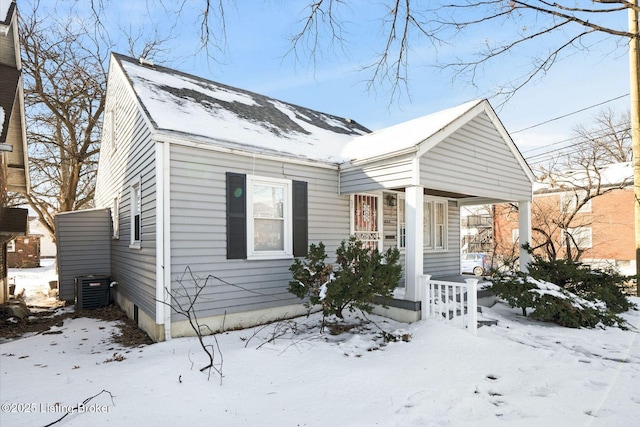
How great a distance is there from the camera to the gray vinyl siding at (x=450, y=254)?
10758 mm

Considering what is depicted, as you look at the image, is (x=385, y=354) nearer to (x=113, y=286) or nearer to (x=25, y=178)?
(x=113, y=286)

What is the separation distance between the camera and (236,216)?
21.9 feet

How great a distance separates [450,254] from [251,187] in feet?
23.6

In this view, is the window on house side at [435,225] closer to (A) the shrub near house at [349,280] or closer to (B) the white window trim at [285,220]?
(A) the shrub near house at [349,280]

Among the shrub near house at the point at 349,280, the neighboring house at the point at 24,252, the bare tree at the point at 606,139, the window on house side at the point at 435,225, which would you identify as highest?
the bare tree at the point at 606,139

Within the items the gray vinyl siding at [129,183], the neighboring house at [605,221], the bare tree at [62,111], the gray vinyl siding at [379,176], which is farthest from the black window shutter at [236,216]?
the neighboring house at [605,221]

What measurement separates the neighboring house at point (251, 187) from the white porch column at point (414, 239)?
21 mm

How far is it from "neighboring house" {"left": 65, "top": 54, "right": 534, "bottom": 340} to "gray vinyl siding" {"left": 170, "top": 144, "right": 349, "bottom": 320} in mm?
19

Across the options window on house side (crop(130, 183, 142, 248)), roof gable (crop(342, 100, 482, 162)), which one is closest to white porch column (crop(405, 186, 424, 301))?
roof gable (crop(342, 100, 482, 162))

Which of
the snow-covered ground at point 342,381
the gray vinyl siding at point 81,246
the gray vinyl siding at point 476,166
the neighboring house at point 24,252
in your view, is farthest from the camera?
the neighboring house at point 24,252

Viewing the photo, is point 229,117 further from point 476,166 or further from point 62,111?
point 62,111

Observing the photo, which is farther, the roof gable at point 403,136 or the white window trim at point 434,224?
the white window trim at point 434,224

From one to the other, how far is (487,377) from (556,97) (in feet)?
14.2

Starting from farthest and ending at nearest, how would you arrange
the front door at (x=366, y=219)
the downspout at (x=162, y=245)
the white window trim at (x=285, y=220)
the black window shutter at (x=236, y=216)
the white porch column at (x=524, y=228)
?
the white porch column at (x=524, y=228) → the front door at (x=366, y=219) → the white window trim at (x=285, y=220) → the black window shutter at (x=236, y=216) → the downspout at (x=162, y=245)
